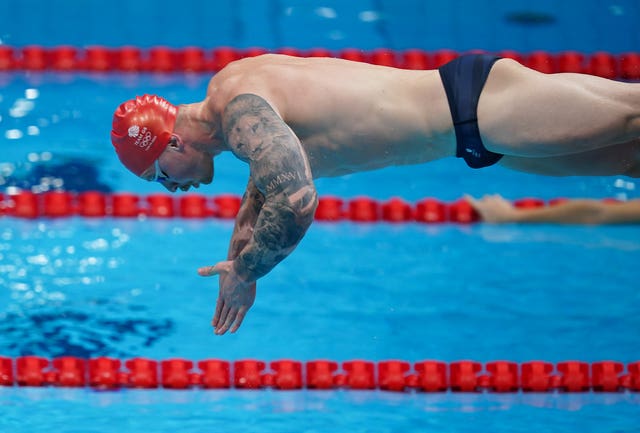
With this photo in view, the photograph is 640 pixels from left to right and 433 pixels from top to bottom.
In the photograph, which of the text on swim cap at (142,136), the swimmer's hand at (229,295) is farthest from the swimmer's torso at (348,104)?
the swimmer's hand at (229,295)

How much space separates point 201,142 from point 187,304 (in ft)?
5.46

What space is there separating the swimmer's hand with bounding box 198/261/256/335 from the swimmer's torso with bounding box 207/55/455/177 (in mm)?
498

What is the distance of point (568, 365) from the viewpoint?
15.8ft

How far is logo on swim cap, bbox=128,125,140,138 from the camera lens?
3760mm

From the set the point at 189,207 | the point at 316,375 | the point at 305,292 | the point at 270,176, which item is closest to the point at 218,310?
the point at 270,176

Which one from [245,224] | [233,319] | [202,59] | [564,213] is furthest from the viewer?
[202,59]

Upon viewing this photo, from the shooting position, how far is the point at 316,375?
4.75 m

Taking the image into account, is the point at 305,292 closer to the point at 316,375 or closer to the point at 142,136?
the point at 316,375

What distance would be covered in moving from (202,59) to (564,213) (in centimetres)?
283

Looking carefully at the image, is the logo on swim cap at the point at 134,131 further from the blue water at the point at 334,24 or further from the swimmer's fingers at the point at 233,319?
the blue water at the point at 334,24

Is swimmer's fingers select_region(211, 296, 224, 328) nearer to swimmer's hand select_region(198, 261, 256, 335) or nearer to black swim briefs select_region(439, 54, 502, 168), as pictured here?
swimmer's hand select_region(198, 261, 256, 335)

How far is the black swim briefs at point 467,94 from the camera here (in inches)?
145

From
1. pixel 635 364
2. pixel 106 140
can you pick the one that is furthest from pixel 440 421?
pixel 106 140

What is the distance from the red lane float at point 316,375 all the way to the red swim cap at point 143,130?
1.23 meters
